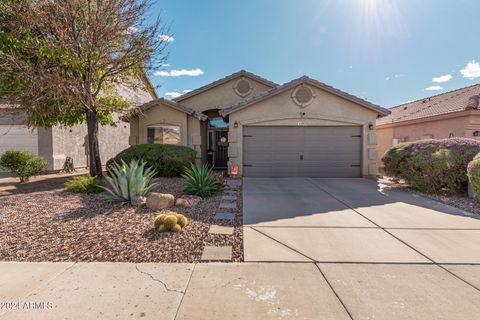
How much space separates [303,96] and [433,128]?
28.7 ft

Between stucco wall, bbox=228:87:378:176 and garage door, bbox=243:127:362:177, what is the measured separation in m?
0.28

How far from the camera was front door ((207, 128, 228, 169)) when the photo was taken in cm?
1574

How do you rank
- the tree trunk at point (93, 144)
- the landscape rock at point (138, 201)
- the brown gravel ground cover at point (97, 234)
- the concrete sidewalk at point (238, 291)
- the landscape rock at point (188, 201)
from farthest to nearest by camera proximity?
the tree trunk at point (93, 144) < the landscape rock at point (188, 201) < the landscape rock at point (138, 201) < the brown gravel ground cover at point (97, 234) < the concrete sidewalk at point (238, 291)

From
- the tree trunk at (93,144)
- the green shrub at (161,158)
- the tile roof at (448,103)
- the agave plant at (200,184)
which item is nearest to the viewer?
the agave plant at (200,184)

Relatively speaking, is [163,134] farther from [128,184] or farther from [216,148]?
[128,184]

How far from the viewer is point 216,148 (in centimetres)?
1581

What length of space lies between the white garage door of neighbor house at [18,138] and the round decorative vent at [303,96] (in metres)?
13.3

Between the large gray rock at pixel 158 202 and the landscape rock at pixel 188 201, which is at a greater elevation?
the large gray rock at pixel 158 202

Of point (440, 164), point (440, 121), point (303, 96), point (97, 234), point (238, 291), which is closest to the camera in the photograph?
point (238, 291)

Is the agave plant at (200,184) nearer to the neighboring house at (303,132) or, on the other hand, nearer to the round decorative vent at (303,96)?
the neighboring house at (303,132)

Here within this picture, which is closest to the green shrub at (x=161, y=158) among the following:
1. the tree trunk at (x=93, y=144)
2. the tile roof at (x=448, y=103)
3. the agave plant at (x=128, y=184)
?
→ the tree trunk at (x=93, y=144)

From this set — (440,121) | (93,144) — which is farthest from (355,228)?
(440,121)

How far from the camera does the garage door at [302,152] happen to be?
11.5 metres

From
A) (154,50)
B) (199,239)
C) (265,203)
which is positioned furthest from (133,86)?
(199,239)
